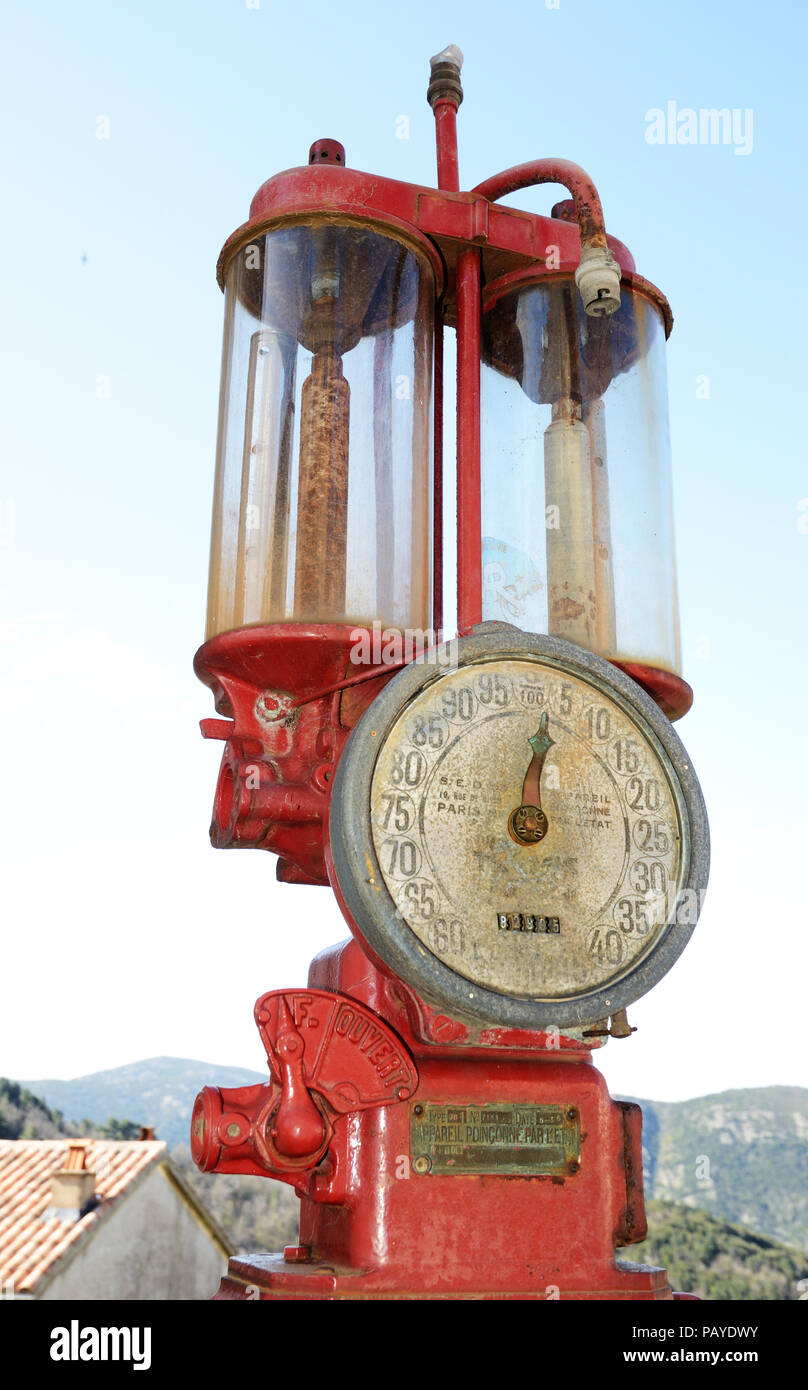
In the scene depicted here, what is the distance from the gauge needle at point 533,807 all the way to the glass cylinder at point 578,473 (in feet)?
2.03

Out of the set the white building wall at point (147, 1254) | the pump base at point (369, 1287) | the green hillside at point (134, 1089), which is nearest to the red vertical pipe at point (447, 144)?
the pump base at point (369, 1287)

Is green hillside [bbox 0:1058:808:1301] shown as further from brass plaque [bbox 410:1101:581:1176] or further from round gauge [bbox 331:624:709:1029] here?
round gauge [bbox 331:624:709:1029]

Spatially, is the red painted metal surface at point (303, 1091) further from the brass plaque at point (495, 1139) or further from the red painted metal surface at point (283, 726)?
the red painted metal surface at point (283, 726)

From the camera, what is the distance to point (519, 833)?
7.18 ft

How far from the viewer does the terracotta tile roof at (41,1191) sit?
9938 millimetres

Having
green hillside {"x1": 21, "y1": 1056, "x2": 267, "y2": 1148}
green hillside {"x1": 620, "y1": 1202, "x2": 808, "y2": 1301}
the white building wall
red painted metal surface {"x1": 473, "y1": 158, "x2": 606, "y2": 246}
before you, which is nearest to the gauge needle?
red painted metal surface {"x1": 473, "y1": 158, "x2": 606, "y2": 246}

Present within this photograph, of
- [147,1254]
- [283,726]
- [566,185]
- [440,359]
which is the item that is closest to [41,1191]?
[147,1254]

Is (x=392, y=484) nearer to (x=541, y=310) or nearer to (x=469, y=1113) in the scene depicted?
(x=541, y=310)

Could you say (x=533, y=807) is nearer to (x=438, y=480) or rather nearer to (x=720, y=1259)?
(x=438, y=480)

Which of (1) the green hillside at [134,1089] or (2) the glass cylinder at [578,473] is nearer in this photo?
(2) the glass cylinder at [578,473]

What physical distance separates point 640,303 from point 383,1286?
2.27 meters

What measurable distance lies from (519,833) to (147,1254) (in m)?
10.9

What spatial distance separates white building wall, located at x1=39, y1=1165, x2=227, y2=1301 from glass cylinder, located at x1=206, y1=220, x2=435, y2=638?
9024 millimetres
